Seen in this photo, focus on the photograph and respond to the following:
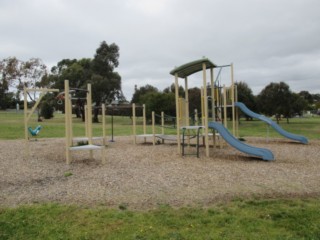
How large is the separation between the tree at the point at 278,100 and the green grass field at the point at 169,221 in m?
33.7

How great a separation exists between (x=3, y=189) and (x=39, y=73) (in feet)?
146

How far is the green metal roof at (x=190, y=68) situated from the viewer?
9.62 m

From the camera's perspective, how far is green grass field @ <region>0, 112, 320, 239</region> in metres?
3.76

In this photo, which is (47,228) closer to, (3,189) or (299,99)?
(3,189)

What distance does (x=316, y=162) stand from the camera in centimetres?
862

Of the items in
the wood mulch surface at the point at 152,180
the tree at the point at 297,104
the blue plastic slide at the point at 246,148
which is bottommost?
the wood mulch surface at the point at 152,180

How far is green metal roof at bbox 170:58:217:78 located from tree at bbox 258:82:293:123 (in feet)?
92.2

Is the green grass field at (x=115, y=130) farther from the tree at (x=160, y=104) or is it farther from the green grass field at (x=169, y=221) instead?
the green grass field at (x=169, y=221)

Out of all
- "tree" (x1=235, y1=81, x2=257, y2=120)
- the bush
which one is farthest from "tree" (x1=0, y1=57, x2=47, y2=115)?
"tree" (x1=235, y1=81, x2=257, y2=120)

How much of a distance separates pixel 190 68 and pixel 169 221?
23.1 ft

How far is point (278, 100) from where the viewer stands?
120ft

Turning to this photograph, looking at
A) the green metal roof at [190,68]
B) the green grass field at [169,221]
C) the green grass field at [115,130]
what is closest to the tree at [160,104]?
the green grass field at [115,130]

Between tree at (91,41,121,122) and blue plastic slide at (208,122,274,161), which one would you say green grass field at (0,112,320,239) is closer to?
blue plastic slide at (208,122,274,161)

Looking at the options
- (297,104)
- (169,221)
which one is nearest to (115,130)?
(169,221)
